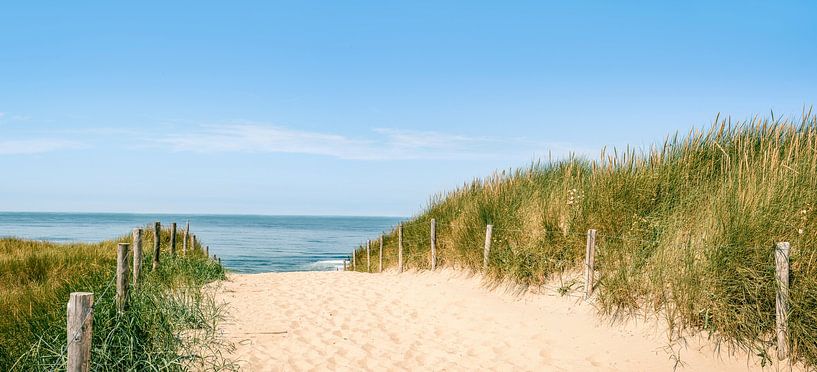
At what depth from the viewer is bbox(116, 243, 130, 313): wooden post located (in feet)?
19.7

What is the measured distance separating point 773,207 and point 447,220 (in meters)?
9.05

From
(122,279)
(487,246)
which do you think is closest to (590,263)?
(487,246)

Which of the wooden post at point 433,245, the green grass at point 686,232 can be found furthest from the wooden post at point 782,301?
the wooden post at point 433,245

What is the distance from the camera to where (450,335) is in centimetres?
833

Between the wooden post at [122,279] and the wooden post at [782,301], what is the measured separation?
6850mm

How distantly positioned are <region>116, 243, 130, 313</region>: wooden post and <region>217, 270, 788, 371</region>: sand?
4.77 ft

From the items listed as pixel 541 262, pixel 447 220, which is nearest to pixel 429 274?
pixel 447 220

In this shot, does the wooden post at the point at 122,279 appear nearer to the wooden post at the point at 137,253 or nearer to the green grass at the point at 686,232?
the wooden post at the point at 137,253

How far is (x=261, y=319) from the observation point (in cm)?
913

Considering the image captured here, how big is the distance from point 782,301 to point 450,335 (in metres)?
4.13

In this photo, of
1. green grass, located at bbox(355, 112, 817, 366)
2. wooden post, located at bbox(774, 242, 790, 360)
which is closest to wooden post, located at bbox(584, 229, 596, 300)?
green grass, located at bbox(355, 112, 817, 366)

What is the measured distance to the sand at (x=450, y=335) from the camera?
6.76m

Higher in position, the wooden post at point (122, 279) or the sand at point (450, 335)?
the wooden post at point (122, 279)

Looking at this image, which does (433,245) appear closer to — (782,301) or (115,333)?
(782,301)
